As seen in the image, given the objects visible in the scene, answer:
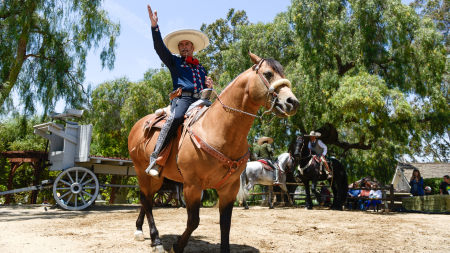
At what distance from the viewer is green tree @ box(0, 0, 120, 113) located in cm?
1124

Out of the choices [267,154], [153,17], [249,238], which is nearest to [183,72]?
[153,17]

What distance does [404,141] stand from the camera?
12242 millimetres

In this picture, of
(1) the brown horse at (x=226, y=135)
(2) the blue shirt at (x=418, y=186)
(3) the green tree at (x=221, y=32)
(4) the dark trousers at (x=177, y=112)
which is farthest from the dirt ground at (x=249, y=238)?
(3) the green tree at (x=221, y=32)

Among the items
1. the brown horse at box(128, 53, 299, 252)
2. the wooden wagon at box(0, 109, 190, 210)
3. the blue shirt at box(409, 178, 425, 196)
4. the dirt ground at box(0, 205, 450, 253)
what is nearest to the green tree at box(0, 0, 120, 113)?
the wooden wagon at box(0, 109, 190, 210)

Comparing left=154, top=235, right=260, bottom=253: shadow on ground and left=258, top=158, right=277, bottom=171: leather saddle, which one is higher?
left=258, top=158, right=277, bottom=171: leather saddle

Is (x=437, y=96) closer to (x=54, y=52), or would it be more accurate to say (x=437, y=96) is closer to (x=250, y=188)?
(x=250, y=188)

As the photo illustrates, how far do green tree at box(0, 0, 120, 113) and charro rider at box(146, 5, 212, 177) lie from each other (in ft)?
30.1

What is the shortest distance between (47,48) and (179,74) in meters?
10.5

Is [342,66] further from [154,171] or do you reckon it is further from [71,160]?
[154,171]

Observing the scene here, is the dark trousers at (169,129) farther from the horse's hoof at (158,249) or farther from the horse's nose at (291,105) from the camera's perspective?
the horse's nose at (291,105)

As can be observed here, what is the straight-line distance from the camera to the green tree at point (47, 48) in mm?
11242

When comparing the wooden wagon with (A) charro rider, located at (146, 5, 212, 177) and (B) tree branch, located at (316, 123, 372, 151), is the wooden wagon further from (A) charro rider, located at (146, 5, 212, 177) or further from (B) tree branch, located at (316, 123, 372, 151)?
(B) tree branch, located at (316, 123, 372, 151)

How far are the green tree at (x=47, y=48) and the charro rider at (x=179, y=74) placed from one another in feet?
30.1

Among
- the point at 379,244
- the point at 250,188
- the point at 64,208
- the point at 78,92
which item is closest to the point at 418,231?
the point at 379,244
